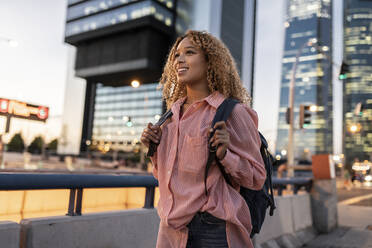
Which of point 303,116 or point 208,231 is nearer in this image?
point 208,231

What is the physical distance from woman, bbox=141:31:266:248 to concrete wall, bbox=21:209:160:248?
3.58ft

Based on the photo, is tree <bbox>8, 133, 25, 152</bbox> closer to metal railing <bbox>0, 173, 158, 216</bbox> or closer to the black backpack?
Answer: metal railing <bbox>0, 173, 158, 216</bbox>

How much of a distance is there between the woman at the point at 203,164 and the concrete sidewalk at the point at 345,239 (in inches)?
194

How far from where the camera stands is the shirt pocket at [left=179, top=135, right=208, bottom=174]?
1.71 meters

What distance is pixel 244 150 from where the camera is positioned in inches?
68.1

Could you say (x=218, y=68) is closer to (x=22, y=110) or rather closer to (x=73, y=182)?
(x=73, y=182)

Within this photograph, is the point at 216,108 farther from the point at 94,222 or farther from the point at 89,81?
the point at 89,81

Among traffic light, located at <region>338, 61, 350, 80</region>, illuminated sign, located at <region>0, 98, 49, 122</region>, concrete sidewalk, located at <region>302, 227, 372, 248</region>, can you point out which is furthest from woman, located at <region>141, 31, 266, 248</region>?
illuminated sign, located at <region>0, 98, 49, 122</region>

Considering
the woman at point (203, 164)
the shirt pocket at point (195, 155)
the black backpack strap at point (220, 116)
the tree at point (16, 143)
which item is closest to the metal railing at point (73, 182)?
the woman at point (203, 164)

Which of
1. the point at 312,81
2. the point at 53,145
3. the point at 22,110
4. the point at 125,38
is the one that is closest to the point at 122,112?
the point at 53,145

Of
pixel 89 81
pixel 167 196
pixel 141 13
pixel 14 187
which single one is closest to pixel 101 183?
Result: pixel 14 187

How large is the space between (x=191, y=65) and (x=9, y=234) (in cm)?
157

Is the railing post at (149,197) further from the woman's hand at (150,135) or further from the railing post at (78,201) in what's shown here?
the woman's hand at (150,135)

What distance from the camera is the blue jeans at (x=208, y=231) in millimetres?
1685
